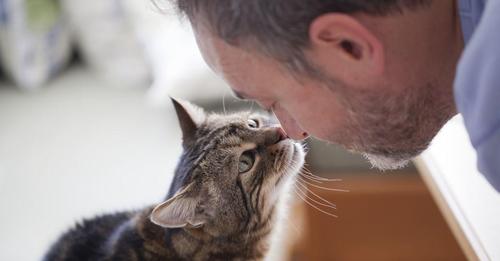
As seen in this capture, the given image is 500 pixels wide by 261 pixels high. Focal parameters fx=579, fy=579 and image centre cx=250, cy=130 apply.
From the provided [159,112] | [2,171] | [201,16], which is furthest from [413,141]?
[2,171]

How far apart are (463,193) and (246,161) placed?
40 cm

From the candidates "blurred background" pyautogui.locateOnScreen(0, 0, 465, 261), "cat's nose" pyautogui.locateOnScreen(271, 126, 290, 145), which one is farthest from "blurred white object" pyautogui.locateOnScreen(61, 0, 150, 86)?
"cat's nose" pyautogui.locateOnScreen(271, 126, 290, 145)

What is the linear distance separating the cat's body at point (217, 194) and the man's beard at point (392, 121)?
0.29m

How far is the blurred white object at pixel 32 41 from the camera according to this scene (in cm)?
181

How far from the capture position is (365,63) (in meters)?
0.69

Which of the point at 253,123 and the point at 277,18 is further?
the point at 253,123

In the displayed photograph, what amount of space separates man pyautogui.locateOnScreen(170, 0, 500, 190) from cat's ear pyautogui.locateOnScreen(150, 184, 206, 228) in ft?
0.81

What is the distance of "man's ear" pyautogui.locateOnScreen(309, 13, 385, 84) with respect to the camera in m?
0.65

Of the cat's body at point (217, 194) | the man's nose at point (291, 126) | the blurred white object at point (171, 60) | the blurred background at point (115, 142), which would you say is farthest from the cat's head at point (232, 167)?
the blurred white object at point (171, 60)

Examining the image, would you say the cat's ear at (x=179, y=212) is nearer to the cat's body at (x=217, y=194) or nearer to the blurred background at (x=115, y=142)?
the cat's body at (x=217, y=194)

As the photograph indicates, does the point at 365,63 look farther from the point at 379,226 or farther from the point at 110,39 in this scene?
the point at 110,39

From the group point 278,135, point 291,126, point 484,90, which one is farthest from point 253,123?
point 484,90

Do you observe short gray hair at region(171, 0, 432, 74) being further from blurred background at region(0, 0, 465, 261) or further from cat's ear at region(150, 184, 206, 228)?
blurred background at region(0, 0, 465, 261)

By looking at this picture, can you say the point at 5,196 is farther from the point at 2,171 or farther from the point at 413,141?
the point at 413,141
